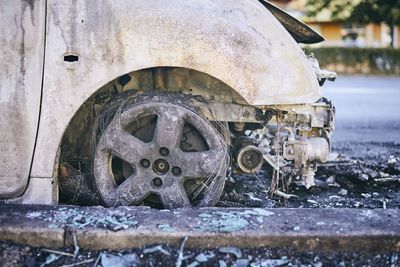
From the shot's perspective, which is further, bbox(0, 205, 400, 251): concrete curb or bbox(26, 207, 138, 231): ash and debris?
bbox(26, 207, 138, 231): ash and debris

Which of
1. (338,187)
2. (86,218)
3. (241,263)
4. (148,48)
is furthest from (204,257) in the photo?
(338,187)

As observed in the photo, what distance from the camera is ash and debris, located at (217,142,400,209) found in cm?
440

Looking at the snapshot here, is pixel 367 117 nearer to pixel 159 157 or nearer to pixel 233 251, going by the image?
pixel 159 157

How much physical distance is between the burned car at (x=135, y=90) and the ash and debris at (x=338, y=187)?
2.23 ft

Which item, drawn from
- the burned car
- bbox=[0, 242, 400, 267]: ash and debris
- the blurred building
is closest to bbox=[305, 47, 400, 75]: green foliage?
the blurred building

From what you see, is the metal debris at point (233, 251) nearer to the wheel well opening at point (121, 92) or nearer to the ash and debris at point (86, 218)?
the ash and debris at point (86, 218)

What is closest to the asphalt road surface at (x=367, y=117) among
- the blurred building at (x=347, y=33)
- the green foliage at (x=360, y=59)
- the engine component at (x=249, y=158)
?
the engine component at (x=249, y=158)

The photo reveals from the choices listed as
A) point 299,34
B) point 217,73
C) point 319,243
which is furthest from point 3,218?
point 299,34

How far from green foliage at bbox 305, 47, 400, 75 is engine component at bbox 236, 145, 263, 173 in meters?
Answer: 23.4

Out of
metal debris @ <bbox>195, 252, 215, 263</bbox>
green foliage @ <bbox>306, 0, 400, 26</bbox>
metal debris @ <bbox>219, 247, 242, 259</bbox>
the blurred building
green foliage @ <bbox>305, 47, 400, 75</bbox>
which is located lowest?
metal debris @ <bbox>195, 252, 215, 263</bbox>

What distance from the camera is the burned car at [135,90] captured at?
3.49 metres

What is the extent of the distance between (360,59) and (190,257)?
1024 inches

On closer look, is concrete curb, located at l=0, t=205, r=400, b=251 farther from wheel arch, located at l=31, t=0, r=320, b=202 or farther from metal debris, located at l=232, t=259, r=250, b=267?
wheel arch, located at l=31, t=0, r=320, b=202

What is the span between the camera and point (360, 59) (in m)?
27.4
